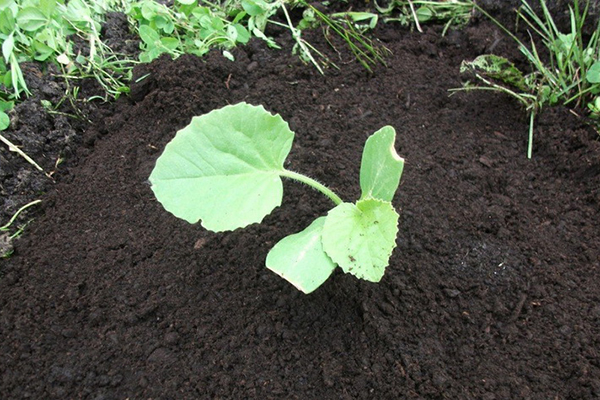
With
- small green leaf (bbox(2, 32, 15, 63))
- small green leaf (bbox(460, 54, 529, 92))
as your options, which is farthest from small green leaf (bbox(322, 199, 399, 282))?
small green leaf (bbox(2, 32, 15, 63))

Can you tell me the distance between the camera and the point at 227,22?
85.0 inches

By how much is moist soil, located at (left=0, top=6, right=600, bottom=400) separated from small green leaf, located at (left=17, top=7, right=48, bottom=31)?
1.26ft

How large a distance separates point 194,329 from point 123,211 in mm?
484

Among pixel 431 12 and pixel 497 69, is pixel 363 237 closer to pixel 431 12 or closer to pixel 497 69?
pixel 497 69

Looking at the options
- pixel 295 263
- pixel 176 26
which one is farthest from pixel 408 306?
pixel 176 26

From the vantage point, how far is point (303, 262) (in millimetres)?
1240

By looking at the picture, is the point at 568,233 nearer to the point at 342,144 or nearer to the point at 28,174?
the point at 342,144

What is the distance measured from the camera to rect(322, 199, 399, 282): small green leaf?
121 centimetres

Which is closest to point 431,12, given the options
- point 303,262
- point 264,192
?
point 264,192

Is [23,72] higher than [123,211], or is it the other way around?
[23,72]

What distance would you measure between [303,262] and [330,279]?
0.25m

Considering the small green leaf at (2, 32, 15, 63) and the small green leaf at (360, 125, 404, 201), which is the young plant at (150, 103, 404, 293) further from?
the small green leaf at (2, 32, 15, 63)

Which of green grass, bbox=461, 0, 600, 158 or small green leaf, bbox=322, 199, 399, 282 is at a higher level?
small green leaf, bbox=322, 199, 399, 282

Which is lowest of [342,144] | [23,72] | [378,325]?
[378,325]
